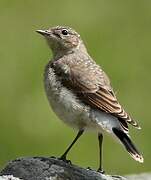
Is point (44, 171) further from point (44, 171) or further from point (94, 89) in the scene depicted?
point (94, 89)

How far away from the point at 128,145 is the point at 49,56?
751 centimetres

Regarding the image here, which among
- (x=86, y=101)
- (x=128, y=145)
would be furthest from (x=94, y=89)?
(x=128, y=145)

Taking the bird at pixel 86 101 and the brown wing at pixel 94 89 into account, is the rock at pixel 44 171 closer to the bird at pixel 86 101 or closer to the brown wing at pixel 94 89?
the bird at pixel 86 101

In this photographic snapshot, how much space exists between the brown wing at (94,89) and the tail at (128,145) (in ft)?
0.31

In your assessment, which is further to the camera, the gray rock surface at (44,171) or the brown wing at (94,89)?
the brown wing at (94,89)

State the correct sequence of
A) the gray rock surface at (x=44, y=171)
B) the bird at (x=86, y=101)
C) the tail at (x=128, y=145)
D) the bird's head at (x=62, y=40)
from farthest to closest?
the bird's head at (x=62, y=40)
the bird at (x=86, y=101)
the tail at (x=128, y=145)
the gray rock surface at (x=44, y=171)

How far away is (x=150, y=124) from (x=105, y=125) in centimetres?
618

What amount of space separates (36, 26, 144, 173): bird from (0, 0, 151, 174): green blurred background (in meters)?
4.55

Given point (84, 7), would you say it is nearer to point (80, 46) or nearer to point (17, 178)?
point (80, 46)

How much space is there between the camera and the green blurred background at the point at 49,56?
639 inches

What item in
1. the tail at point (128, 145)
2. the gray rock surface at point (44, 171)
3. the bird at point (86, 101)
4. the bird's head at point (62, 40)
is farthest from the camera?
the bird's head at point (62, 40)

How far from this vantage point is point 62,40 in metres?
11.9

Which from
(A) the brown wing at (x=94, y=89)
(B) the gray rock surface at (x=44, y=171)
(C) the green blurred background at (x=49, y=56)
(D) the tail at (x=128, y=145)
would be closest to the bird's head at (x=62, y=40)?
(A) the brown wing at (x=94, y=89)

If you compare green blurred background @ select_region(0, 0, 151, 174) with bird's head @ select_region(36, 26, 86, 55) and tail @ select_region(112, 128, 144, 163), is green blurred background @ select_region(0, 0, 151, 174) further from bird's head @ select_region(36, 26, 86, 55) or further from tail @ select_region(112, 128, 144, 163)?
tail @ select_region(112, 128, 144, 163)
